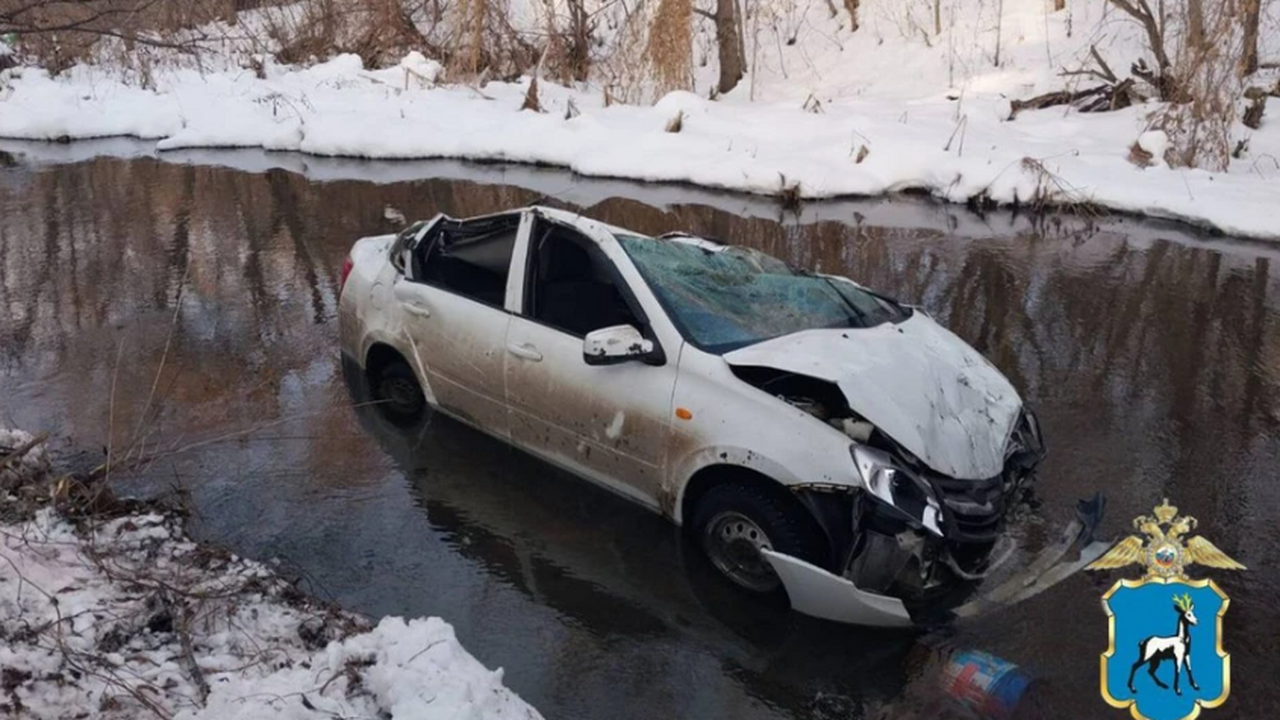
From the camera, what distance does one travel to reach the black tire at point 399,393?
24.3 ft

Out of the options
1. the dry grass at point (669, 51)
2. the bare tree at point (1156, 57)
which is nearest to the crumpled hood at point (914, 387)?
the bare tree at point (1156, 57)

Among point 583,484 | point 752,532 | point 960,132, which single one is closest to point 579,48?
point 960,132

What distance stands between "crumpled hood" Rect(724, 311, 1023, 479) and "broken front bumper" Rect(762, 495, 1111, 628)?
0.59m

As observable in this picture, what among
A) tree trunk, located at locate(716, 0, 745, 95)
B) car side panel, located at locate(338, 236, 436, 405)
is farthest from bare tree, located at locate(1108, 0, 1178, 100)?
car side panel, located at locate(338, 236, 436, 405)

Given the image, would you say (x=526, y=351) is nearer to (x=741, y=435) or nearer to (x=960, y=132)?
(x=741, y=435)

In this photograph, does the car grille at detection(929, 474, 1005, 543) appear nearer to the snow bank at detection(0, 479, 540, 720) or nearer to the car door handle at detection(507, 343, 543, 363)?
the snow bank at detection(0, 479, 540, 720)

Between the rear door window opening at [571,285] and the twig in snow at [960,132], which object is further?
the twig in snow at [960,132]

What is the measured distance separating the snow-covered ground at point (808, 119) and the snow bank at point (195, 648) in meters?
6.22

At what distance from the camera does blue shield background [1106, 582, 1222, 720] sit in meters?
3.45

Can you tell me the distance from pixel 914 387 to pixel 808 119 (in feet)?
45.0

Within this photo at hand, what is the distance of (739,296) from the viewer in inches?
244

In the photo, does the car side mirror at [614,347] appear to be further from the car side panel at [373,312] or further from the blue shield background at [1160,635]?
the blue shield background at [1160,635]

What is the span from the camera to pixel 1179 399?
7.93 m

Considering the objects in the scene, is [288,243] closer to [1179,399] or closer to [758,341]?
[758,341]
